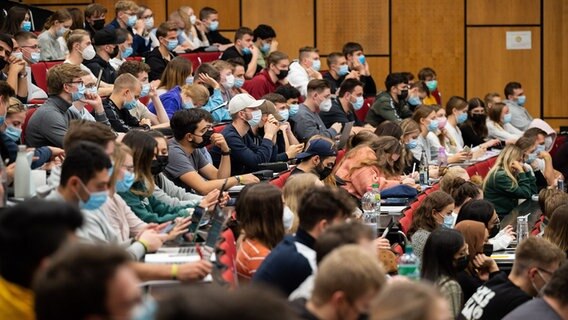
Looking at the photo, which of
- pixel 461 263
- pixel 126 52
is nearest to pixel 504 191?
pixel 126 52

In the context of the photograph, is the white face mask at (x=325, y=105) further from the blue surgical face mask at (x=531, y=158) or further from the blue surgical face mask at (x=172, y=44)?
the blue surgical face mask at (x=531, y=158)

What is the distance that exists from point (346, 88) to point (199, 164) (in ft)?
14.1

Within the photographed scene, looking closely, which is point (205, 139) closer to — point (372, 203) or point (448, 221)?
point (372, 203)

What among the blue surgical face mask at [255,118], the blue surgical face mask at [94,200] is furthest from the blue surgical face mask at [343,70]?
the blue surgical face mask at [94,200]

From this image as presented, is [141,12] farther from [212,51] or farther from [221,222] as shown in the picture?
[221,222]

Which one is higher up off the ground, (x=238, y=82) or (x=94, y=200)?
(x=238, y=82)

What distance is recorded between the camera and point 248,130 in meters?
8.96

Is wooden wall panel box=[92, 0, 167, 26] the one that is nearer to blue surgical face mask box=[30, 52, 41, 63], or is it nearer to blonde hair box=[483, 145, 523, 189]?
blue surgical face mask box=[30, 52, 41, 63]

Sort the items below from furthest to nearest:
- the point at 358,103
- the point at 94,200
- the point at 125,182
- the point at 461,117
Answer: the point at 461,117, the point at 358,103, the point at 125,182, the point at 94,200

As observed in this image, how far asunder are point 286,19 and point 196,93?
6397 millimetres

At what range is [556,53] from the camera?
15.5 m

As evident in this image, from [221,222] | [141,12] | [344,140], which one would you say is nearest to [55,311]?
[221,222]

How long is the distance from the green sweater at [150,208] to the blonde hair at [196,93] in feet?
9.75

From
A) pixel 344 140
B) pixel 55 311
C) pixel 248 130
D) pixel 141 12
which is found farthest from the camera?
pixel 141 12
